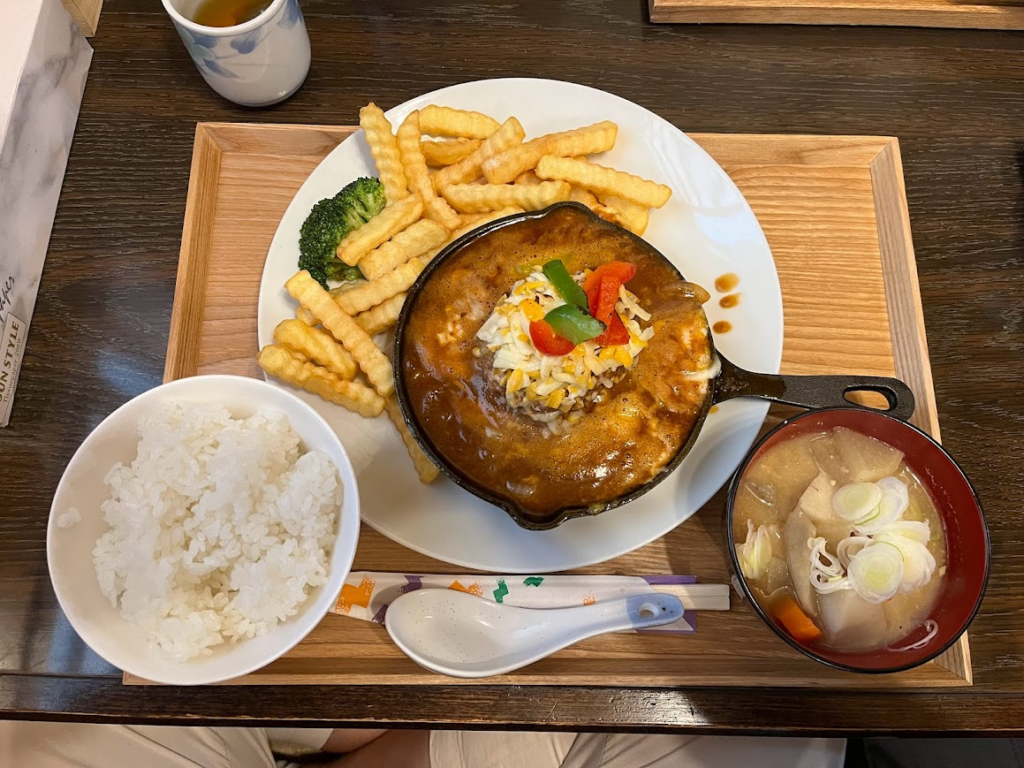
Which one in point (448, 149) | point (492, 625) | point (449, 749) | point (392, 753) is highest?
point (448, 149)

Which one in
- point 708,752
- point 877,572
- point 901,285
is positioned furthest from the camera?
point 708,752

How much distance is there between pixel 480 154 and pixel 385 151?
0.85ft

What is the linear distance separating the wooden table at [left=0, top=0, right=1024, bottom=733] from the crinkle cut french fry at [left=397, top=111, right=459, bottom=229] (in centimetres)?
45

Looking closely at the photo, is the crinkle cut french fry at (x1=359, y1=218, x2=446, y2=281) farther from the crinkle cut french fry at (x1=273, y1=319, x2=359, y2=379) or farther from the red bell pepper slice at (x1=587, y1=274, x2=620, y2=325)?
the red bell pepper slice at (x1=587, y1=274, x2=620, y2=325)

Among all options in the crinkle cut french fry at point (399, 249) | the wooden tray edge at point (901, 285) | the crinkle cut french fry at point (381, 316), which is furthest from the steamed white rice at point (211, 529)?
the wooden tray edge at point (901, 285)

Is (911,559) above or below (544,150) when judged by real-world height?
below

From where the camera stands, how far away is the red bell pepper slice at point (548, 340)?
5.19 feet

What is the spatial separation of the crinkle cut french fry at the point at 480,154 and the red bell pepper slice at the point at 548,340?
59cm

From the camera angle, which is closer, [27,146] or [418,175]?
[418,175]

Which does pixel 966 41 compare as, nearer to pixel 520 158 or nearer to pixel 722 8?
pixel 722 8

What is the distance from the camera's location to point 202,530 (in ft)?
5.05

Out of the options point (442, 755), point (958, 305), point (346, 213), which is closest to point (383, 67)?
point (346, 213)

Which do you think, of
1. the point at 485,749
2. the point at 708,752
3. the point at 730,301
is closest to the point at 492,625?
the point at 485,749

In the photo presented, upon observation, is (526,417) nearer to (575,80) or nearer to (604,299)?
(604,299)
